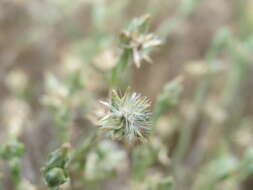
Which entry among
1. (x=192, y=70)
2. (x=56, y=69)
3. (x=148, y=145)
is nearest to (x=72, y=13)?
(x=56, y=69)

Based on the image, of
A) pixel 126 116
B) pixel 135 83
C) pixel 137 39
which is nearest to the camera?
pixel 126 116

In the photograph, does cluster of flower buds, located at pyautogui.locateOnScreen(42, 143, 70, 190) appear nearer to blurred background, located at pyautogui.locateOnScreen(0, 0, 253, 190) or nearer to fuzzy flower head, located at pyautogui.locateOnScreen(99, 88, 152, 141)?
fuzzy flower head, located at pyautogui.locateOnScreen(99, 88, 152, 141)

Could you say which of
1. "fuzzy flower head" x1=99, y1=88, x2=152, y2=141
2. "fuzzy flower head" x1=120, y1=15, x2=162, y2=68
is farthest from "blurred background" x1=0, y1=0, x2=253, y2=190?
"fuzzy flower head" x1=99, y1=88, x2=152, y2=141

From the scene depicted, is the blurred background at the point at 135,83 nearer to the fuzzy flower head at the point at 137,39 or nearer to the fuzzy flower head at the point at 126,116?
the fuzzy flower head at the point at 137,39

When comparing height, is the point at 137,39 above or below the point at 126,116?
above

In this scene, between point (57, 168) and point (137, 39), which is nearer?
point (57, 168)

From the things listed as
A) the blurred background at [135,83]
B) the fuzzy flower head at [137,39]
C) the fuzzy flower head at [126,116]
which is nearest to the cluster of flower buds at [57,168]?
the fuzzy flower head at [126,116]

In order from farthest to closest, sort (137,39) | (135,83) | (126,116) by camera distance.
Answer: (135,83), (137,39), (126,116)

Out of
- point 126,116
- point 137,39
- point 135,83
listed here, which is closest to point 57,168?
point 126,116

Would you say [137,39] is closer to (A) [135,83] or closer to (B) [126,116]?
(B) [126,116]
